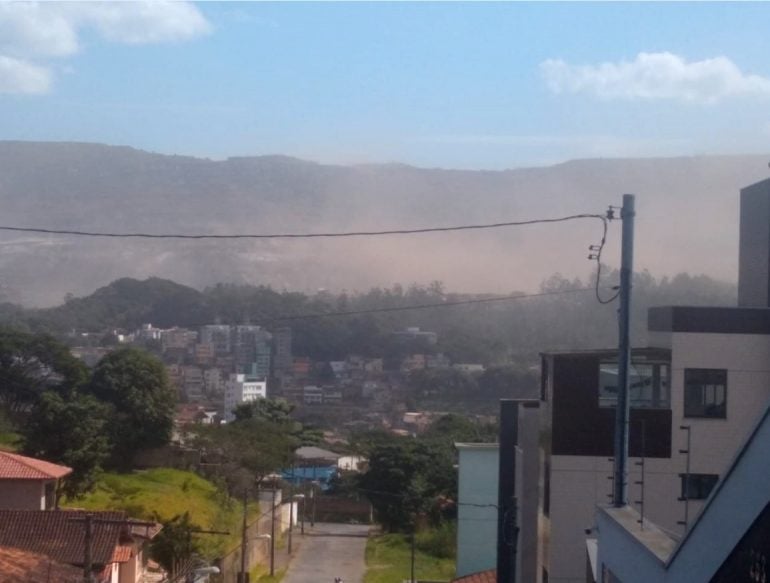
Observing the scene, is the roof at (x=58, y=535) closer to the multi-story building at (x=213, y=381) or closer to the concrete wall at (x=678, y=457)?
the concrete wall at (x=678, y=457)

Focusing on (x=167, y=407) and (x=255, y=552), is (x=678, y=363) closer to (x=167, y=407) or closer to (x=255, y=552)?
(x=255, y=552)

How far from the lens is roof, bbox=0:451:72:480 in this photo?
1001 inches

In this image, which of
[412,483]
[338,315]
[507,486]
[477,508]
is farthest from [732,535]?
[338,315]

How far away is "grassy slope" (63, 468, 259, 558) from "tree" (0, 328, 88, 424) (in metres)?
8.77

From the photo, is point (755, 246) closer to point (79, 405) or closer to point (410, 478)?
point (79, 405)

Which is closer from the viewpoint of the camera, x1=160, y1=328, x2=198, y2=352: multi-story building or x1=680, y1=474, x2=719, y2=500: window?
x1=680, y1=474, x2=719, y2=500: window

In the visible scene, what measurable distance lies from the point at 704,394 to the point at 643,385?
0.96m

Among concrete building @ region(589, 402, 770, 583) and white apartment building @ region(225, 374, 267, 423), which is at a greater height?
concrete building @ region(589, 402, 770, 583)

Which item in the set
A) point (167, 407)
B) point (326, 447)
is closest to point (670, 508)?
point (167, 407)

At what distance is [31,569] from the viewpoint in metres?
18.1

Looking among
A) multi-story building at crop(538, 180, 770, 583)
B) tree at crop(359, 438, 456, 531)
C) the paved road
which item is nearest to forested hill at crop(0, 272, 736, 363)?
the paved road

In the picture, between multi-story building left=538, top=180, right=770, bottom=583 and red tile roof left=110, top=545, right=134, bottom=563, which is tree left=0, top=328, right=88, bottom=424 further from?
multi-story building left=538, top=180, right=770, bottom=583

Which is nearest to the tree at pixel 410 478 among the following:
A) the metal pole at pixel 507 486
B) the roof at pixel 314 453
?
the roof at pixel 314 453

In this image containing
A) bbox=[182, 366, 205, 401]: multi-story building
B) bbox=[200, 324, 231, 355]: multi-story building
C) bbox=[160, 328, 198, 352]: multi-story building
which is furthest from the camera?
bbox=[200, 324, 231, 355]: multi-story building
